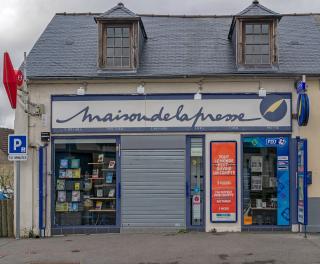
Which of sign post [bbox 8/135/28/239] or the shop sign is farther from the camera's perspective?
the shop sign

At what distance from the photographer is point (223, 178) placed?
14.9m

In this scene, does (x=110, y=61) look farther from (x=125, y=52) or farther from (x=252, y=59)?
(x=252, y=59)

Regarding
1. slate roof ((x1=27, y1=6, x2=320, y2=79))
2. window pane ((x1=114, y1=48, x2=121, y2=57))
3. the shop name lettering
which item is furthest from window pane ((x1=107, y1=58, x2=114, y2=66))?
the shop name lettering

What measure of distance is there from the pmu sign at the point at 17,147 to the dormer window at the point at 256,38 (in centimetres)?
616

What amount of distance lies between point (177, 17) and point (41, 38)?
4558 millimetres

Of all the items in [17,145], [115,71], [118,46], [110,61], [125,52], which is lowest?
[17,145]

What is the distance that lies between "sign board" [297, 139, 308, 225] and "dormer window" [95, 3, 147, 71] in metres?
5.01

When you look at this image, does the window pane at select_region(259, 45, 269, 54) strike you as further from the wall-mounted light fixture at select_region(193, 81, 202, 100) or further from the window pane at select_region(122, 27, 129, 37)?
the window pane at select_region(122, 27, 129, 37)

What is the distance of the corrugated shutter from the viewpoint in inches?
587

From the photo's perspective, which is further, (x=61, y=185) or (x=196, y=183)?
(x=61, y=185)

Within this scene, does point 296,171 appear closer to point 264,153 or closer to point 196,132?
point 264,153

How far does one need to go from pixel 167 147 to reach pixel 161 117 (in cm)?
83

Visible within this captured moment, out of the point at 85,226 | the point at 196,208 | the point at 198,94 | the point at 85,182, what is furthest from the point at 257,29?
the point at 85,226

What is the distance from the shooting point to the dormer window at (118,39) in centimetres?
1545
